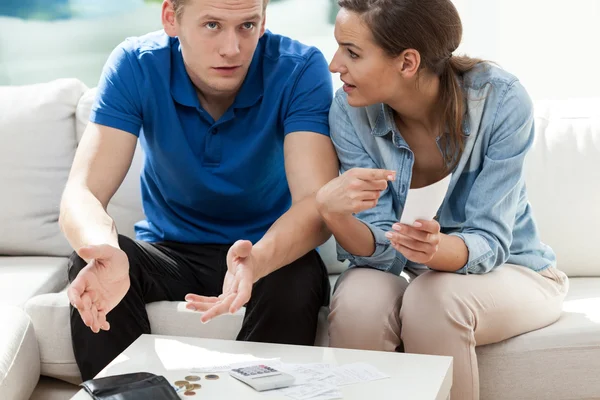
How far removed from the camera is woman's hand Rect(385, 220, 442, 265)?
172cm

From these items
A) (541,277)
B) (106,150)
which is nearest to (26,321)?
(106,150)

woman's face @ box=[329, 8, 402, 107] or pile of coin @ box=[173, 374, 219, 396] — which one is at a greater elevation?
woman's face @ box=[329, 8, 402, 107]

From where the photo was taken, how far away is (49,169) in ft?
8.45

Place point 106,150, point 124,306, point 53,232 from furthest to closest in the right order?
point 53,232 < point 106,150 < point 124,306

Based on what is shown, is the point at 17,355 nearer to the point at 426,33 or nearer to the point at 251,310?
the point at 251,310

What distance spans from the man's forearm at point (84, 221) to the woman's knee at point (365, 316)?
51 centimetres

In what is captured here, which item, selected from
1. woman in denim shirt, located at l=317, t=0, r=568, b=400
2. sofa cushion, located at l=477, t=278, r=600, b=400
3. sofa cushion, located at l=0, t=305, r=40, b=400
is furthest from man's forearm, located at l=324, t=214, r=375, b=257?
sofa cushion, located at l=0, t=305, r=40, b=400

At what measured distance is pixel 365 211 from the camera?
2061 mm

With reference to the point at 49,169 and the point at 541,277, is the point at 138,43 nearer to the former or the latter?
the point at 49,169

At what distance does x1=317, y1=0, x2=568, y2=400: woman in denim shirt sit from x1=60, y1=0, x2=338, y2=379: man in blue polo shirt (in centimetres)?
9

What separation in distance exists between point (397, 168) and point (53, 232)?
1.09 m

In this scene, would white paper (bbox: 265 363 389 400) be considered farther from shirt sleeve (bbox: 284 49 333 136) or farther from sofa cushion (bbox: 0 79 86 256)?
sofa cushion (bbox: 0 79 86 256)

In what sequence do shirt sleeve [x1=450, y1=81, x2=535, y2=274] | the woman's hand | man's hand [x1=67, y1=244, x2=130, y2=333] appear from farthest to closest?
shirt sleeve [x1=450, y1=81, x2=535, y2=274]
the woman's hand
man's hand [x1=67, y1=244, x2=130, y2=333]

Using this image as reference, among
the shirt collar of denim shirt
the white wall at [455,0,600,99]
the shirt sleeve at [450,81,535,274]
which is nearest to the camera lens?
the shirt sleeve at [450,81,535,274]
